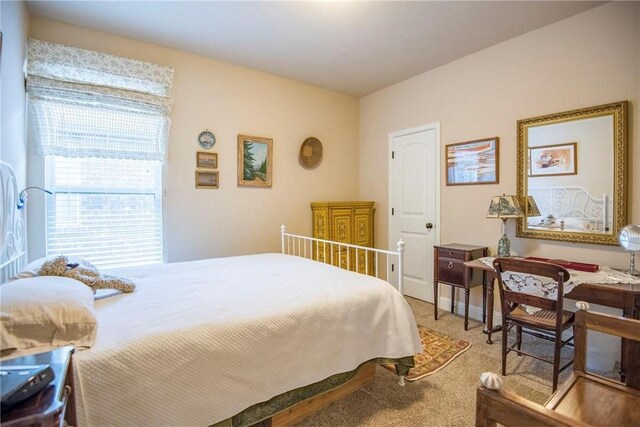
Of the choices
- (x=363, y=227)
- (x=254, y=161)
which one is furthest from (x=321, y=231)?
(x=254, y=161)

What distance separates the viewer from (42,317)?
107cm

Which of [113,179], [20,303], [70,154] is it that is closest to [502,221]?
[20,303]

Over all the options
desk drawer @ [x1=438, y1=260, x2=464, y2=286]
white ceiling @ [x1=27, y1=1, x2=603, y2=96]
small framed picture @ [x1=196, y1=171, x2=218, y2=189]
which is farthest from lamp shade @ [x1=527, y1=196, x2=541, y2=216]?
small framed picture @ [x1=196, y1=171, x2=218, y2=189]

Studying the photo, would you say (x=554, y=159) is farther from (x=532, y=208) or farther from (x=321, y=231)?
(x=321, y=231)

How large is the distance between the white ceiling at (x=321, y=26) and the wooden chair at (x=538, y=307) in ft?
6.16

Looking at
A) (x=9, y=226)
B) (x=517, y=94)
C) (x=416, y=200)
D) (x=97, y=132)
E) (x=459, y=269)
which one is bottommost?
(x=459, y=269)

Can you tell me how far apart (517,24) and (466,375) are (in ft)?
8.99

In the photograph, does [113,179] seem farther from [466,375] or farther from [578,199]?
[578,199]

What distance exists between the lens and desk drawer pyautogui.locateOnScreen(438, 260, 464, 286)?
2.87m

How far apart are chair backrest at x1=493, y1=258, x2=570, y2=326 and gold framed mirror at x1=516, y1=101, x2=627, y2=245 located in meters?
0.86

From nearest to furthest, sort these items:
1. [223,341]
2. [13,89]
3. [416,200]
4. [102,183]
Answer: [223,341], [13,89], [102,183], [416,200]

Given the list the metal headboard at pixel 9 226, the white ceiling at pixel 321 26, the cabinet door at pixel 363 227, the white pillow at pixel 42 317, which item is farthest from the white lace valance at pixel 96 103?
the cabinet door at pixel 363 227

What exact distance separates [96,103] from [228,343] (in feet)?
7.81

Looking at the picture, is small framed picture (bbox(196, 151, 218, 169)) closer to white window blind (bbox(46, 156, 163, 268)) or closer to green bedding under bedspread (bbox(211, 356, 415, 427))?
white window blind (bbox(46, 156, 163, 268))
